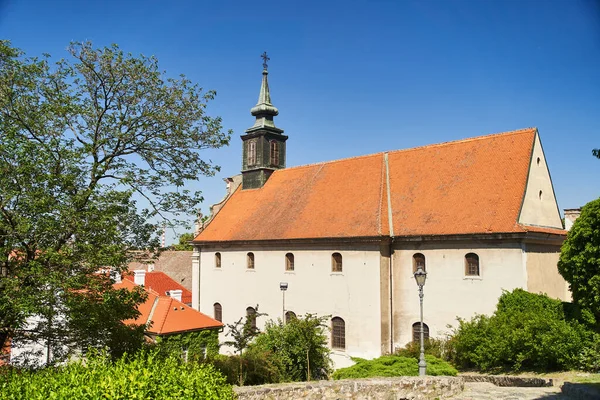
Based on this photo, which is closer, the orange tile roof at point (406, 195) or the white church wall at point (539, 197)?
the white church wall at point (539, 197)

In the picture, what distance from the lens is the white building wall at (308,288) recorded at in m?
23.8

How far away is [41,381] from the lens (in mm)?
7781

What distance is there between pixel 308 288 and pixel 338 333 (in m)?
2.86

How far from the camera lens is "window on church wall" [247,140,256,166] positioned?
34.8 meters

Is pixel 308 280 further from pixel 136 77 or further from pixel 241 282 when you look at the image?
pixel 136 77

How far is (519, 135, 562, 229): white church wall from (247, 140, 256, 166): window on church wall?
18.3 meters

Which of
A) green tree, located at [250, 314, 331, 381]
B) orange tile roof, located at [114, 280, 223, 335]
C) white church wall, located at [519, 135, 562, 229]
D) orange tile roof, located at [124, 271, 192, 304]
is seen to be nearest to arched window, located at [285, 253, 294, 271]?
orange tile roof, located at [114, 280, 223, 335]

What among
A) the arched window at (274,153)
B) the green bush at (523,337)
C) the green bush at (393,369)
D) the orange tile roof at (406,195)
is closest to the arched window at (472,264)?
the orange tile roof at (406,195)

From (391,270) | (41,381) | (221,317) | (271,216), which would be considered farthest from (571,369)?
(221,317)

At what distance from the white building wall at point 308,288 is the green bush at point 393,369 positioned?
5310 mm

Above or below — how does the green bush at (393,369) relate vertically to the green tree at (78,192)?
below

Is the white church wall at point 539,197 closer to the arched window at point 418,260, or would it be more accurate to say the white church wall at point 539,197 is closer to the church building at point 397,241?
the church building at point 397,241

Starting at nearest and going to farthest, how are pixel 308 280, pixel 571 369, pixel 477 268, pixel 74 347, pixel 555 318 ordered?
pixel 74 347, pixel 571 369, pixel 555 318, pixel 477 268, pixel 308 280

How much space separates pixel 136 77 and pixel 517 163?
17.3m
